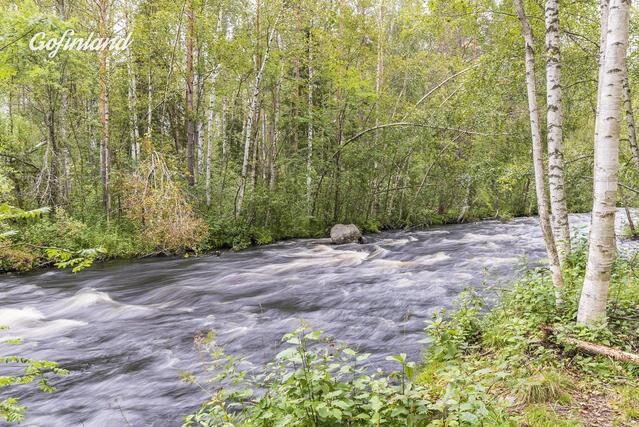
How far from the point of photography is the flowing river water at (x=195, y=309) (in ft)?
19.5

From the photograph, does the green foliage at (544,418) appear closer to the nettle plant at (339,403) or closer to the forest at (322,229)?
the forest at (322,229)

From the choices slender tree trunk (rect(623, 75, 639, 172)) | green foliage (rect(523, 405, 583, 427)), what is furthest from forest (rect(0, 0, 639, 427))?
slender tree trunk (rect(623, 75, 639, 172))

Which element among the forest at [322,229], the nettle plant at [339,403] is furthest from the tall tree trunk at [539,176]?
the nettle plant at [339,403]

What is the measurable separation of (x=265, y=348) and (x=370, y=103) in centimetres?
1621

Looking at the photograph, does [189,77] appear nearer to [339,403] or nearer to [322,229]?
[322,229]

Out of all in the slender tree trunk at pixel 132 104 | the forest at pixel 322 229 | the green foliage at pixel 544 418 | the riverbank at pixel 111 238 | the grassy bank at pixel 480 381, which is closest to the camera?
the grassy bank at pixel 480 381

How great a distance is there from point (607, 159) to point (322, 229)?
16.1m

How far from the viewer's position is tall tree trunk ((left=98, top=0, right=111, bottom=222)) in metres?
15.7

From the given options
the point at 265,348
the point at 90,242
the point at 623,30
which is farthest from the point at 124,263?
the point at 623,30

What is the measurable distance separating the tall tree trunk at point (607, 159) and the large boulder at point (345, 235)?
13.3 meters

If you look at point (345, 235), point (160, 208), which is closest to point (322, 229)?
point (345, 235)

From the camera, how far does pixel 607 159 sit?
185 inches

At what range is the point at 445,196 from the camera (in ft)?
89.4

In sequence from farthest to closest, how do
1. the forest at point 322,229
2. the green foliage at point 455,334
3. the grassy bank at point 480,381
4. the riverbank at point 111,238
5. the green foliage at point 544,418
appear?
the riverbank at point 111,238 < the green foliage at point 455,334 < the forest at point 322,229 < the green foliage at point 544,418 < the grassy bank at point 480,381
